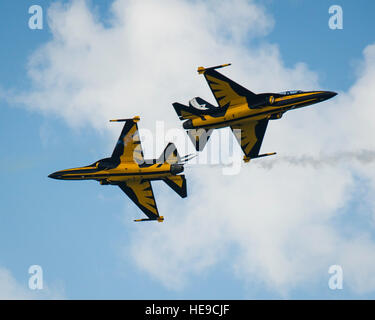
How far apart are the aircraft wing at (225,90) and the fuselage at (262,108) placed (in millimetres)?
518

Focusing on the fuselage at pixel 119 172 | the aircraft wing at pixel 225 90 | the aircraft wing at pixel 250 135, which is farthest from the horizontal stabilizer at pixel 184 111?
the fuselage at pixel 119 172

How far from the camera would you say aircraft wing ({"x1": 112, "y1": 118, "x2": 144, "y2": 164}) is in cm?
8575

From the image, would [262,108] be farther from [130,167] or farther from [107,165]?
[107,165]

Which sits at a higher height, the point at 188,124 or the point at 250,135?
the point at 188,124

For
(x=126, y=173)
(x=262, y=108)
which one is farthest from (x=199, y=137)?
(x=126, y=173)

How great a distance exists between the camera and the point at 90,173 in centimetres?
8619

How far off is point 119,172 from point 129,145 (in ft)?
9.88

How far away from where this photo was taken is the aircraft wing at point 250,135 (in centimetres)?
8812

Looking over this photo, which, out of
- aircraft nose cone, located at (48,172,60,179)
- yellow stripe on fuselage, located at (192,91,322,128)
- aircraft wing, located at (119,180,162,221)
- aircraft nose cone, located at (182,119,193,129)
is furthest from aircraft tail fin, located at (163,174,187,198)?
aircraft nose cone, located at (48,172,60,179)

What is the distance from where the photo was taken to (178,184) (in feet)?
287

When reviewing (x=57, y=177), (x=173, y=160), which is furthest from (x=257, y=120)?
(x=57, y=177)
